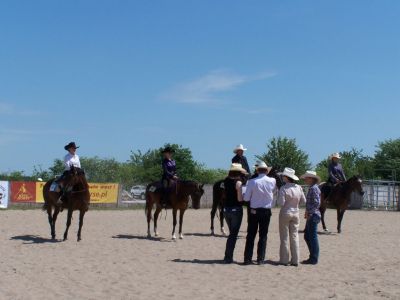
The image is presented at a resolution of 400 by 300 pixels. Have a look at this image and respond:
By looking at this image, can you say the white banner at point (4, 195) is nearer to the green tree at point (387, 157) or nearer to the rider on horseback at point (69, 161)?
the rider on horseback at point (69, 161)

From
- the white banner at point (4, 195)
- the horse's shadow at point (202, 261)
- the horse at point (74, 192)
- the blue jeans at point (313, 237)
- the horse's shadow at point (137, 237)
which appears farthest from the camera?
the white banner at point (4, 195)

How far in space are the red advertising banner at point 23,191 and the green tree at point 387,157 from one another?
174ft

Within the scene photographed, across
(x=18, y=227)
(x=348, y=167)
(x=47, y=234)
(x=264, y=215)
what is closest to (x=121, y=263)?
(x=264, y=215)

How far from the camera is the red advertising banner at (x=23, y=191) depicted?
32.8 meters

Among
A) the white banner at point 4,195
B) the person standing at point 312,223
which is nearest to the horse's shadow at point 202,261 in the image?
the person standing at point 312,223

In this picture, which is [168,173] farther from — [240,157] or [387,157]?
[387,157]

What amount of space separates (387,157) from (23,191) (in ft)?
193

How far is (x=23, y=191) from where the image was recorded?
109 ft

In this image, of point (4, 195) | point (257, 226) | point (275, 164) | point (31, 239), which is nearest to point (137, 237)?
point (31, 239)

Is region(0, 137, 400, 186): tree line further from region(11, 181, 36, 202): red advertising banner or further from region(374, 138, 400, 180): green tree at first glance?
region(11, 181, 36, 202): red advertising banner

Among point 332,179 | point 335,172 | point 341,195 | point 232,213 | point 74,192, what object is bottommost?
point 232,213

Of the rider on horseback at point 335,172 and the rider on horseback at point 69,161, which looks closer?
the rider on horseback at point 69,161

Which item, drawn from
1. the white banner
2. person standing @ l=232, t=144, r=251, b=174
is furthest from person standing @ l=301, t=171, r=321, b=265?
the white banner

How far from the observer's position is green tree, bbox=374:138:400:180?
77.2 m
